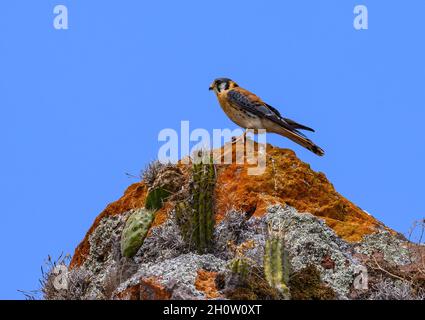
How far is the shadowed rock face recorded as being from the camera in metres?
10.7

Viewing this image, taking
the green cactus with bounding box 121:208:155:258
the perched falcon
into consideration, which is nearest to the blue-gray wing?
the perched falcon

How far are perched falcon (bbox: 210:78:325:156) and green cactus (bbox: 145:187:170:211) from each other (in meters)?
2.05

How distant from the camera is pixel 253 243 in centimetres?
1149

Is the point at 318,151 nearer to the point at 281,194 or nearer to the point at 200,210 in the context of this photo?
the point at 281,194

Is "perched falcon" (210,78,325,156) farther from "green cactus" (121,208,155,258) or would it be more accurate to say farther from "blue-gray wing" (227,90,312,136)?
"green cactus" (121,208,155,258)

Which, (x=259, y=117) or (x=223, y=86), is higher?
(x=223, y=86)

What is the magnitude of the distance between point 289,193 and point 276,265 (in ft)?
8.27

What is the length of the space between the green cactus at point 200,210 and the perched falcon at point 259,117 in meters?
2.17

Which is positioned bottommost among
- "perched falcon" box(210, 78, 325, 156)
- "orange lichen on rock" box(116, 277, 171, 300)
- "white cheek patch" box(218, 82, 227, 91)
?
"orange lichen on rock" box(116, 277, 171, 300)

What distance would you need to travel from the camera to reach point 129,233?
12156mm

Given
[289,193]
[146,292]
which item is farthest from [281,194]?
[146,292]
